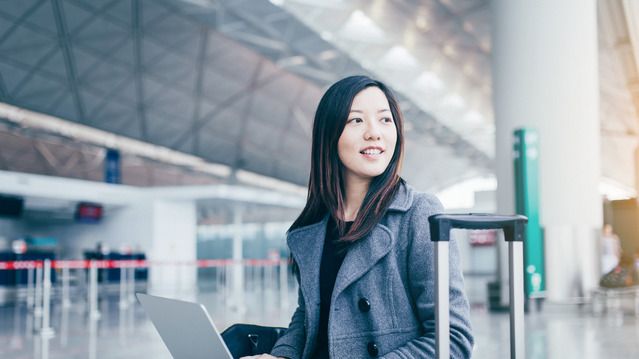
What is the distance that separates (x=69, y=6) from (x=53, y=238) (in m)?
8.85

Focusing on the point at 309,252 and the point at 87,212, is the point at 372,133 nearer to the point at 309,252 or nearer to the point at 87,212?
the point at 309,252

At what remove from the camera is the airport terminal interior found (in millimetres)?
12773

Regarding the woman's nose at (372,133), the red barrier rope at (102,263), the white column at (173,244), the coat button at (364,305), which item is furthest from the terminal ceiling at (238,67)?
the coat button at (364,305)

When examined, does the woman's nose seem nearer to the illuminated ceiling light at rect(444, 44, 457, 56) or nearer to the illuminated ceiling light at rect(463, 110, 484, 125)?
the illuminated ceiling light at rect(444, 44, 457, 56)

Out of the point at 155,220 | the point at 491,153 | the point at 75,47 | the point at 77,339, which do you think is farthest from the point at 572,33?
the point at 491,153

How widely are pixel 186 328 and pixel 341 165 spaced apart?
0.82 metres

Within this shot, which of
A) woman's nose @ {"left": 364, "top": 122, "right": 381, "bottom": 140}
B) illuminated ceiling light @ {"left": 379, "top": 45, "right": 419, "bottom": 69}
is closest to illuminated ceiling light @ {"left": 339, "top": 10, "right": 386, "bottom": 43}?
illuminated ceiling light @ {"left": 379, "top": 45, "right": 419, "bottom": 69}

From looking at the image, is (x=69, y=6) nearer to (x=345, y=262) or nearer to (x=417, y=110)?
→ (x=417, y=110)

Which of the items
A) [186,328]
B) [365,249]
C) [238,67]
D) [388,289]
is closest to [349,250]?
[365,249]

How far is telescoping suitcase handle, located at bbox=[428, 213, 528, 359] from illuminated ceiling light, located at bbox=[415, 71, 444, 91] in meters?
25.1

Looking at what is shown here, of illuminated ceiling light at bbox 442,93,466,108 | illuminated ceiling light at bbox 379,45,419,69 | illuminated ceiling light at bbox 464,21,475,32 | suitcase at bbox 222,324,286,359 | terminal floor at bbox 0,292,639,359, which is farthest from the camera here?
illuminated ceiling light at bbox 442,93,466,108

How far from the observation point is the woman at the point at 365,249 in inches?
89.2

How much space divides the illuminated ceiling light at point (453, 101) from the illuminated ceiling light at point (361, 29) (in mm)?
9068

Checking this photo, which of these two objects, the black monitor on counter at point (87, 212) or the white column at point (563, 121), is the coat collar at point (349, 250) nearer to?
the white column at point (563, 121)
